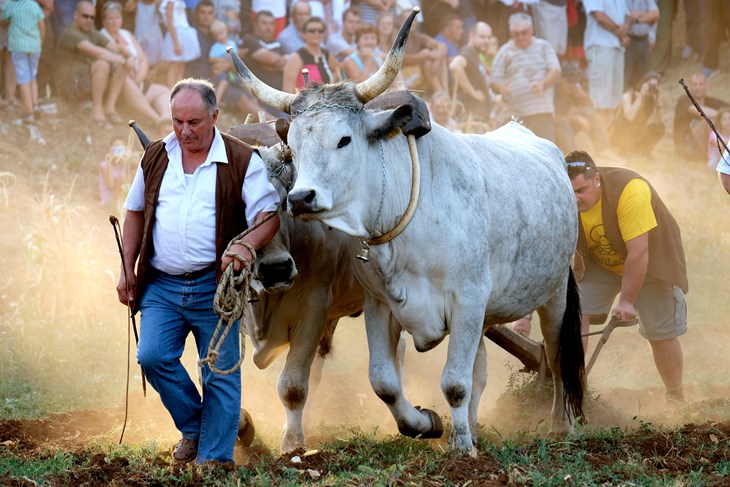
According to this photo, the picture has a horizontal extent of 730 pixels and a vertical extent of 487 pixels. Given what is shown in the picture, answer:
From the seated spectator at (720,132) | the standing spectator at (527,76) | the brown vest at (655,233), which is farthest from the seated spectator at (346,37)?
the brown vest at (655,233)

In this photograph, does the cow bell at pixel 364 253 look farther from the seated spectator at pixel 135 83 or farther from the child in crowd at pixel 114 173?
the seated spectator at pixel 135 83

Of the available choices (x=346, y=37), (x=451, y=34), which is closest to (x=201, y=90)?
(x=346, y=37)

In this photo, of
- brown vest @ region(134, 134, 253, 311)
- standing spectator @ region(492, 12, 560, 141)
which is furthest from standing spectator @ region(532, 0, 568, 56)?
A: brown vest @ region(134, 134, 253, 311)

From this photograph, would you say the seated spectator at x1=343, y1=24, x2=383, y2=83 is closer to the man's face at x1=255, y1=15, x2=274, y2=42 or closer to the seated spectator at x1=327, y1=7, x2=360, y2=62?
the seated spectator at x1=327, y1=7, x2=360, y2=62

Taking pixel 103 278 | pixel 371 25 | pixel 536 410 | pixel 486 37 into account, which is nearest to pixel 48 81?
pixel 103 278

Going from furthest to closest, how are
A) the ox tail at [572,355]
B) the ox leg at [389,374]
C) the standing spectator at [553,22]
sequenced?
the standing spectator at [553,22] → the ox tail at [572,355] → the ox leg at [389,374]

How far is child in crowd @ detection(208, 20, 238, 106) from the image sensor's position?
12.8 metres

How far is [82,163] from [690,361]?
6.35 meters

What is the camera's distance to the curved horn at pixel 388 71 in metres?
5.44

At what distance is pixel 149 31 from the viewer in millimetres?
12438

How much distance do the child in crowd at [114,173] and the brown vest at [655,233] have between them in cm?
553

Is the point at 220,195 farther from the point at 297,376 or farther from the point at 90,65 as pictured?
the point at 90,65

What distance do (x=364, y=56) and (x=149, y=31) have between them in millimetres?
2593

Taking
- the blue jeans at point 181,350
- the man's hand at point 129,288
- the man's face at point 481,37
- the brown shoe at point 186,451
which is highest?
the man's face at point 481,37
